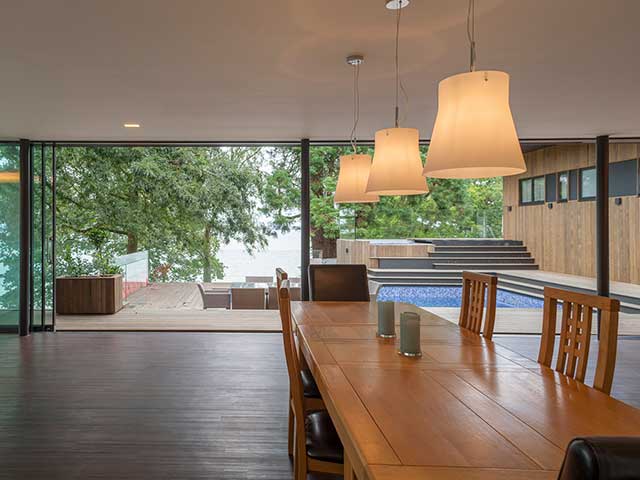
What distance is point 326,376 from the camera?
1.72 metres

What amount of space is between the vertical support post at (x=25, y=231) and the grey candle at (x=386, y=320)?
16.5 feet

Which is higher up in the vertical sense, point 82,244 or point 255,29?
point 255,29

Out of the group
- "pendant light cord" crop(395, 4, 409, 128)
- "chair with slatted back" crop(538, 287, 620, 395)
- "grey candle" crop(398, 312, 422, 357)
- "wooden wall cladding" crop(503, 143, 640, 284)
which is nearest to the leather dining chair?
"chair with slatted back" crop(538, 287, 620, 395)

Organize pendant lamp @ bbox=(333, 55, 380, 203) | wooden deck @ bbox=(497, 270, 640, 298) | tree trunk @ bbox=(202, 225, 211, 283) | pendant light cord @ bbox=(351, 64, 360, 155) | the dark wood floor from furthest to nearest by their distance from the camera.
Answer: tree trunk @ bbox=(202, 225, 211, 283)
wooden deck @ bbox=(497, 270, 640, 298)
pendant light cord @ bbox=(351, 64, 360, 155)
pendant lamp @ bbox=(333, 55, 380, 203)
the dark wood floor

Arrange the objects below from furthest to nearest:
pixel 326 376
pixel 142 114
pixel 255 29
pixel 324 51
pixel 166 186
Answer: pixel 166 186
pixel 142 114
pixel 324 51
pixel 255 29
pixel 326 376

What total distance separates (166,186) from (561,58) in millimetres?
8492

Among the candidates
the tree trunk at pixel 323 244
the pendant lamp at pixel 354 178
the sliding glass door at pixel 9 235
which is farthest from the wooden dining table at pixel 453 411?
the tree trunk at pixel 323 244

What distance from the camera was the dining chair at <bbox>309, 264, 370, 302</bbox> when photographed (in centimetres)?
382

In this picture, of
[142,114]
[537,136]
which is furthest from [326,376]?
[537,136]

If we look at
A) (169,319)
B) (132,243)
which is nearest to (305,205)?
(169,319)

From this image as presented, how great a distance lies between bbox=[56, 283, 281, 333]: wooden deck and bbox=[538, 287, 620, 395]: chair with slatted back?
13.5 ft

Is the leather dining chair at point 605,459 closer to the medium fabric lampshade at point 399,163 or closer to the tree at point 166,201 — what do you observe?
the medium fabric lampshade at point 399,163

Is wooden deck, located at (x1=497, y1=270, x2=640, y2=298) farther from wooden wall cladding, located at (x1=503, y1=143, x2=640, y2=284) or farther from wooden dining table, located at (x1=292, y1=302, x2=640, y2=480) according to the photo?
wooden dining table, located at (x1=292, y1=302, x2=640, y2=480)

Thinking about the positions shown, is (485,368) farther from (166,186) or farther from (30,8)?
(166,186)
